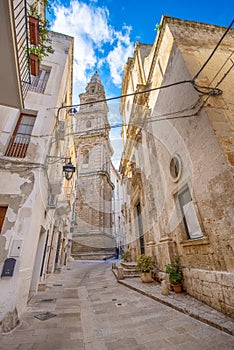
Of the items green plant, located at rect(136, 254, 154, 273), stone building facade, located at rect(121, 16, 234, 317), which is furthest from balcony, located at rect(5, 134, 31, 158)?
green plant, located at rect(136, 254, 154, 273)

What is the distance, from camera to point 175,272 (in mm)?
4883

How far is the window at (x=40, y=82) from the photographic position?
262 inches

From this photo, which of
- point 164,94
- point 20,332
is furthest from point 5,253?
point 164,94

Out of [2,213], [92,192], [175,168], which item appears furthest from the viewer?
[92,192]

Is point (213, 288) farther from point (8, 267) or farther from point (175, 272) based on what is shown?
point (8, 267)

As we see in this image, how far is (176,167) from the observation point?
19.3 ft

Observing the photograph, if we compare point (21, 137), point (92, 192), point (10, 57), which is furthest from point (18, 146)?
point (92, 192)

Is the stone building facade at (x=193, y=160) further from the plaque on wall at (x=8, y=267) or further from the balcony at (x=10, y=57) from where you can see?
the plaque on wall at (x=8, y=267)

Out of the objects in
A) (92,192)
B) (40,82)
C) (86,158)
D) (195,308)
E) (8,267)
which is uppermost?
(86,158)

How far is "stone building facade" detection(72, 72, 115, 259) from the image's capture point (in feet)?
62.3

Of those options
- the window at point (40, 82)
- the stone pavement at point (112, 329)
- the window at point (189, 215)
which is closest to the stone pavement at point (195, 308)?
the stone pavement at point (112, 329)

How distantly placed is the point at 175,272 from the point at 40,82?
9044 mm

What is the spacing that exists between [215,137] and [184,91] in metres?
2.29

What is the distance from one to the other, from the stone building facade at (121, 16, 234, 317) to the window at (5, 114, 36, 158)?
4777mm
